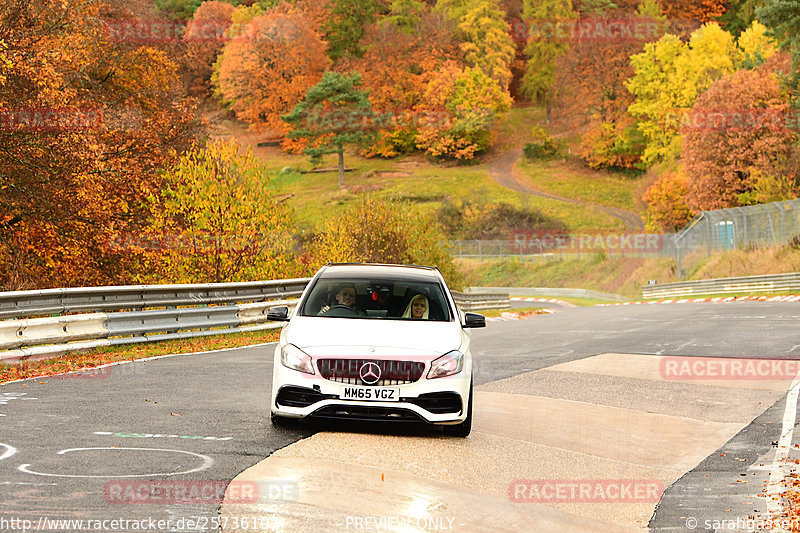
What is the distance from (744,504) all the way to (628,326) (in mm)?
18675

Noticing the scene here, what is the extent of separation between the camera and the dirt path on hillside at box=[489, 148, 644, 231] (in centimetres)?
8700

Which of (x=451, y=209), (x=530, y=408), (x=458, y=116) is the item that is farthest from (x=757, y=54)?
(x=530, y=408)

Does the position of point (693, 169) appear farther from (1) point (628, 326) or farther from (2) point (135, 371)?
(2) point (135, 371)

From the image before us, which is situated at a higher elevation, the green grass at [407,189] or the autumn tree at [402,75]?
the autumn tree at [402,75]

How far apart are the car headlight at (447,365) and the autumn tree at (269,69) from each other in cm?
11217

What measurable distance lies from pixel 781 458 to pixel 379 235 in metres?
25.1

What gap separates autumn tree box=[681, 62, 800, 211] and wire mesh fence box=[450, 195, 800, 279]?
2.43 m

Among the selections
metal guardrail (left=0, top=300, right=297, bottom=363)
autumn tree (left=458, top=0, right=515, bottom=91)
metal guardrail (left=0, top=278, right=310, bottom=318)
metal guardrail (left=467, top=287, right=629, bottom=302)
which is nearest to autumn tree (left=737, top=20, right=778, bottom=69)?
metal guardrail (left=467, top=287, right=629, bottom=302)

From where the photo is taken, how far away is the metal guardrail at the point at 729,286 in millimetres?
41656

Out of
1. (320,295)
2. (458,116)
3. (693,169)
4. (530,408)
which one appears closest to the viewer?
(320,295)

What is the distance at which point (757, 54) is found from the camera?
228ft

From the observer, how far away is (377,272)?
10547mm

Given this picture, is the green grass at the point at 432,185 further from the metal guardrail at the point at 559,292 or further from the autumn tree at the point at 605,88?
the metal guardrail at the point at 559,292

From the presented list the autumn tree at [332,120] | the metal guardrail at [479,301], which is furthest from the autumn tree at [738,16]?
the metal guardrail at [479,301]
